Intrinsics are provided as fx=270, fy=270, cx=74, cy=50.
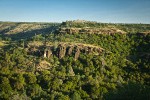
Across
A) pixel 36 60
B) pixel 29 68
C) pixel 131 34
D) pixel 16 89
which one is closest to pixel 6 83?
pixel 16 89

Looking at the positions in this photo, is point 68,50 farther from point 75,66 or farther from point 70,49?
point 75,66

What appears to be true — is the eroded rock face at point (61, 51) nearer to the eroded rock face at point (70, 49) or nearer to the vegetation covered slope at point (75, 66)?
the vegetation covered slope at point (75, 66)

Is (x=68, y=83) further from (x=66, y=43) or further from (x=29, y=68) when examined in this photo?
(x=66, y=43)

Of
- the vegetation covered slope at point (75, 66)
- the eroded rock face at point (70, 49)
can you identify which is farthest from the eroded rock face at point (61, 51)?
the eroded rock face at point (70, 49)

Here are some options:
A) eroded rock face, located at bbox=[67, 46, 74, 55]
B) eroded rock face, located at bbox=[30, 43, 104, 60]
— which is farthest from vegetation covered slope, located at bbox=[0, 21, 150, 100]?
eroded rock face, located at bbox=[67, 46, 74, 55]

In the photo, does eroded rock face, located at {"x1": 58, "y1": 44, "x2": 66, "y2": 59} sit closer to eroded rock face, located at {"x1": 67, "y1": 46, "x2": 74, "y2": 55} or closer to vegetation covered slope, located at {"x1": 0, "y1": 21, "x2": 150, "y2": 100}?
vegetation covered slope, located at {"x1": 0, "y1": 21, "x2": 150, "y2": 100}

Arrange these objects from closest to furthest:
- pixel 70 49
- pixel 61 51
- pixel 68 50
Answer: pixel 61 51 < pixel 68 50 < pixel 70 49

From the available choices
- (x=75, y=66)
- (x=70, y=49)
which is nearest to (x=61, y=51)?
(x=70, y=49)

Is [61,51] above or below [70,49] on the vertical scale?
below

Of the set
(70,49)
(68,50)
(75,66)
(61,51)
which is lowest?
(75,66)
